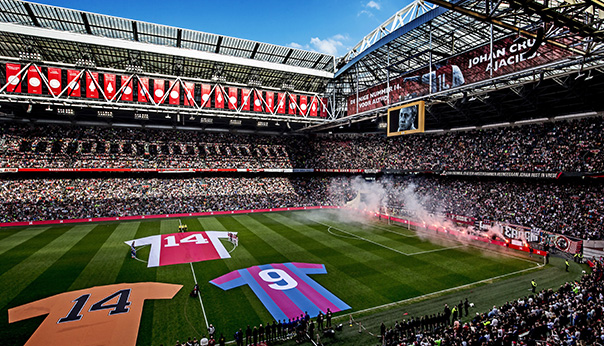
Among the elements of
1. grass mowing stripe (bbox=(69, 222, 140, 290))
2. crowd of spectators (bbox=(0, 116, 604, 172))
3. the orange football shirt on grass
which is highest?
crowd of spectators (bbox=(0, 116, 604, 172))

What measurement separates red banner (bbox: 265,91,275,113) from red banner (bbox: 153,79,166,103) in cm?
1184

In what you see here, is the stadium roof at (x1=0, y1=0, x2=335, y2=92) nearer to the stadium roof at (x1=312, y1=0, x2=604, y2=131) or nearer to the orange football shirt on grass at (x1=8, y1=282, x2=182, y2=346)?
the stadium roof at (x1=312, y1=0, x2=604, y2=131)

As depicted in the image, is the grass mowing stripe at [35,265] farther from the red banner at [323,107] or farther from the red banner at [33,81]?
the red banner at [323,107]

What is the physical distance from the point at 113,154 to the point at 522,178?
167 ft

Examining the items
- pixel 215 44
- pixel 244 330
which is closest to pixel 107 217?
pixel 215 44

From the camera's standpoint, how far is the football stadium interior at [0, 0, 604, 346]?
46.1 feet

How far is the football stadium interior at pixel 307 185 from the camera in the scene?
553 inches

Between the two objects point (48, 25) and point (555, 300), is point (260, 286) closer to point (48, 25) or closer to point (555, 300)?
point (555, 300)

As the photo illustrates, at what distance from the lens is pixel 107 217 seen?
3784cm

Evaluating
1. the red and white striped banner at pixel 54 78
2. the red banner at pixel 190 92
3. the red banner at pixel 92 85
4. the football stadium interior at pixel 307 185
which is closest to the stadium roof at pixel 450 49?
the football stadium interior at pixel 307 185

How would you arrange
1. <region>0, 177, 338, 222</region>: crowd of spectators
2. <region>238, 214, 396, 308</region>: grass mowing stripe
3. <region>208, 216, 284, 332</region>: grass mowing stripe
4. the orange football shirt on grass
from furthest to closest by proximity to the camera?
<region>0, 177, 338, 222</region>: crowd of spectators < <region>238, 214, 396, 308</region>: grass mowing stripe < <region>208, 216, 284, 332</region>: grass mowing stripe < the orange football shirt on grass

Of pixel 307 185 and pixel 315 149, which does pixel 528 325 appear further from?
pixel 315 149

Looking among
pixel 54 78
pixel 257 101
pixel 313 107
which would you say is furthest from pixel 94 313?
pixel 313 107

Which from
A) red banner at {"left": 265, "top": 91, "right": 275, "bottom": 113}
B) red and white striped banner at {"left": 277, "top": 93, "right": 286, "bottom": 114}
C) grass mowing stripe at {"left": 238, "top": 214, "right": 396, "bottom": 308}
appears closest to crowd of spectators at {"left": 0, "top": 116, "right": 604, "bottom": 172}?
red and white striped banner at {"left": 277, "top": 93, "right": 286, "bottom": 114}
